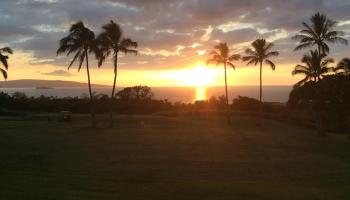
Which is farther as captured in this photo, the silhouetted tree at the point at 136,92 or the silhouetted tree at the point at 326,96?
the silhouetted tree at the point at 136,92

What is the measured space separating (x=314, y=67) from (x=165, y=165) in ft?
105

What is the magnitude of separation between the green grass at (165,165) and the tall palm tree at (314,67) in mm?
9691

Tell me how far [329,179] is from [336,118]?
36.8m

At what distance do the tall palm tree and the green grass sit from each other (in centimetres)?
969

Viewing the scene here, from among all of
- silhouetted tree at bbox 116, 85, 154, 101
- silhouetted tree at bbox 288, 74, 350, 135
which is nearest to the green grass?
silhouetted tree at bbox 288, 74, 350, 135

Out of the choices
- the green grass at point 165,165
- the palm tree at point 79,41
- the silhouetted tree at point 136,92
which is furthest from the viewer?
the silhouetted tree at point 136,92

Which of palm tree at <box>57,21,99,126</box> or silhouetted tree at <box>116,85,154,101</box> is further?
silhouetted tree at <box>116,85,154,101</box>

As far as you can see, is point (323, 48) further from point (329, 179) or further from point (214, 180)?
point (214, 180)

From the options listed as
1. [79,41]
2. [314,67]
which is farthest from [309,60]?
[79,41]

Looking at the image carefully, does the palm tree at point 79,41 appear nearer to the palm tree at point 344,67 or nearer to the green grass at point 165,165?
the green grass at point 165,165

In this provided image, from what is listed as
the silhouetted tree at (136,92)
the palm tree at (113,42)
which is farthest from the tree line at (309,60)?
the silhouetted tree at (136,92)

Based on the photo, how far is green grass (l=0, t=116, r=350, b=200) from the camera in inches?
830

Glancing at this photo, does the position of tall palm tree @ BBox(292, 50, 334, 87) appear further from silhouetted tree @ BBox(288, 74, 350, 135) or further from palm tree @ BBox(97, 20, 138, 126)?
palm tree @ BBox(97, 20, 138, 126)

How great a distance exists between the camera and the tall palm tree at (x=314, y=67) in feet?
183
